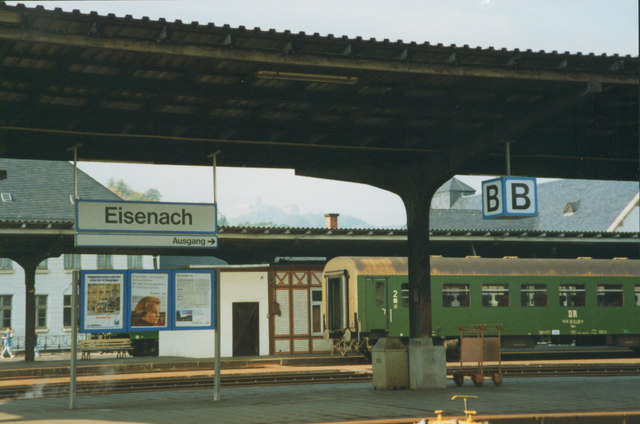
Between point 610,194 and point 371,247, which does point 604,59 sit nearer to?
point 371,247

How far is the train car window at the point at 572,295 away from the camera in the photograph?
29047 mm

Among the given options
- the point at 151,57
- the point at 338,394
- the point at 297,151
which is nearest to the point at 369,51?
the point at 151,57

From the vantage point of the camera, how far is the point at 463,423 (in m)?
→ 8.03

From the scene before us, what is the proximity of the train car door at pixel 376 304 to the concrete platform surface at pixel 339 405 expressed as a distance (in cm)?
926

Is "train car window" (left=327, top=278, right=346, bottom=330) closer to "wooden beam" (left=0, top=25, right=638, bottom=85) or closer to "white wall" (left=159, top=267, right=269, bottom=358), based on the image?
"white wall" (left=159, top=267, right=269, bottom=358)

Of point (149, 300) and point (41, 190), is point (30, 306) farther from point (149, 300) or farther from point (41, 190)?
point (41, 190)

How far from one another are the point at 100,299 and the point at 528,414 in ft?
22.1

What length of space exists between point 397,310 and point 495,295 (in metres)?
3.30

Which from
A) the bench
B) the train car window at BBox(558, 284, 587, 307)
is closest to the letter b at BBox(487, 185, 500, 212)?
the train car window at BBox(558, 284, 587, 307)

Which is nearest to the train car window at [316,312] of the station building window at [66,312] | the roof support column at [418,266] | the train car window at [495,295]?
the train car window at [495,295]

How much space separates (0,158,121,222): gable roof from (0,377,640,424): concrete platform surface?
33.3 metres

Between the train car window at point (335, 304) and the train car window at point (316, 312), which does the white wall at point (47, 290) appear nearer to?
the train car window at point (316, 312)

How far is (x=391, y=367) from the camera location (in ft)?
53.8

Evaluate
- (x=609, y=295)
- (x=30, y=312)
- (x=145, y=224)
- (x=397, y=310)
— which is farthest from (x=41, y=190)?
(x=145, y=224)
